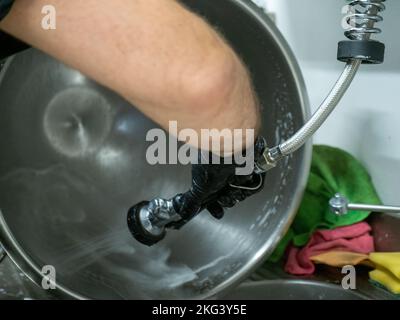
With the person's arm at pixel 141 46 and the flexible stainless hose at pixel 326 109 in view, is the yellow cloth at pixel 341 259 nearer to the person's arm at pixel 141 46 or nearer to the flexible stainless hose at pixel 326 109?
the flexible stainless hose at pixel 326 109

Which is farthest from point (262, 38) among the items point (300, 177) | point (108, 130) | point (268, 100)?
point (108, 130)

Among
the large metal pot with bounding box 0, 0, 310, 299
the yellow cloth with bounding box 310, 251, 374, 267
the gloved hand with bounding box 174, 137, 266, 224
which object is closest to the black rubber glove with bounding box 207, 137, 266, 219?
the gloved hand with bounding box 174, 137, 266, 224

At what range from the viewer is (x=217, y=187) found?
1.84 feet

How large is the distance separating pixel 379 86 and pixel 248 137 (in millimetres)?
390

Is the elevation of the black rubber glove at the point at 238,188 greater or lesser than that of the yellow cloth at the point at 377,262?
greater

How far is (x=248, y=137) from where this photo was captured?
49 centimetres

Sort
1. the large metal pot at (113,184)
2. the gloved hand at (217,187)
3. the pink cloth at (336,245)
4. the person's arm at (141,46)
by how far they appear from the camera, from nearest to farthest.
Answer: the person's arm at (141,46), the gloved hand at (217,187), the large metal pot at (113,184), the pink cloth at (336,245)

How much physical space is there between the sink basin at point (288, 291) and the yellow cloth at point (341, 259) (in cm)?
4

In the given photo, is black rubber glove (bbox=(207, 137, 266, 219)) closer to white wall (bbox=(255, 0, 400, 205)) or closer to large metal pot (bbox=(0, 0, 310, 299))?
large metal pot (bbox=(0, 0, 310, 299))

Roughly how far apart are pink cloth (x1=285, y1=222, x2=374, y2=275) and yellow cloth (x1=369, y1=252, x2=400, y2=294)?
38 mm

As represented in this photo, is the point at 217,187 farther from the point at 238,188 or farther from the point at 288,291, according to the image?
the point at 288,291

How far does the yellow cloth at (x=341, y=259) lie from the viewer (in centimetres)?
76

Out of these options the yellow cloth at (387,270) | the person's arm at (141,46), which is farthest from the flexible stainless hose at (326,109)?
the yellow cloth at (387,270)

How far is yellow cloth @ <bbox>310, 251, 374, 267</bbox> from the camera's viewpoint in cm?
76
